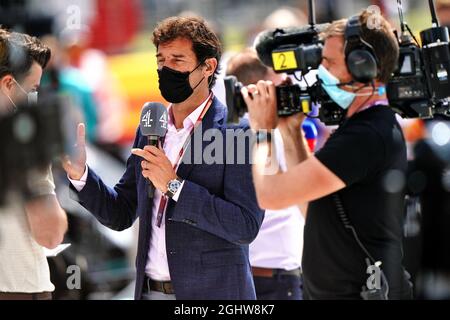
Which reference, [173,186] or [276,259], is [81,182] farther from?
[276,259]

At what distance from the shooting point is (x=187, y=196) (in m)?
3.62

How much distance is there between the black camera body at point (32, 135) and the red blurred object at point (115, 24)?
14.1 ft

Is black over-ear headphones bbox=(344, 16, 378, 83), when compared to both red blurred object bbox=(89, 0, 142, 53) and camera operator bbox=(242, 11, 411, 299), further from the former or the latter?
red blurred object bbox=(89, 0, 142, 53)

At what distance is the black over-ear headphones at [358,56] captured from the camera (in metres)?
3.42

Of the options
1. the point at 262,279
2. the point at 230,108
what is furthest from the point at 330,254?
the point at 262,279

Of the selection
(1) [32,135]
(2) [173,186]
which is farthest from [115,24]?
(1) [32,135]

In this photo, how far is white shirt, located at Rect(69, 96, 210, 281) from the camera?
147 inches

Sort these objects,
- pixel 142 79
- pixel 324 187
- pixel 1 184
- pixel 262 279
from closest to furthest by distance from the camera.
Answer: pixel 1 184, pixel 324 187, pixel 262 279, pixel 142 79

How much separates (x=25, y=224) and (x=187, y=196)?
72 centimetres

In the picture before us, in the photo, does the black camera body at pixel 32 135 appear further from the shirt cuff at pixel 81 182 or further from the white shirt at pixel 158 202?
the shirt cuff at pixel 81 182

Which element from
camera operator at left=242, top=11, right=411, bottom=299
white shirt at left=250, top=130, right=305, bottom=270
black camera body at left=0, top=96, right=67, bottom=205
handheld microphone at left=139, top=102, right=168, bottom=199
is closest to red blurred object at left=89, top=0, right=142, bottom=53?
white shirt at left=250, top=130, right=305, bottom=270

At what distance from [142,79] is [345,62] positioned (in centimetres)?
365

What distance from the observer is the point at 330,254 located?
3.54 m

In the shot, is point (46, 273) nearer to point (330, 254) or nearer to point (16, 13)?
point (330, 254)
